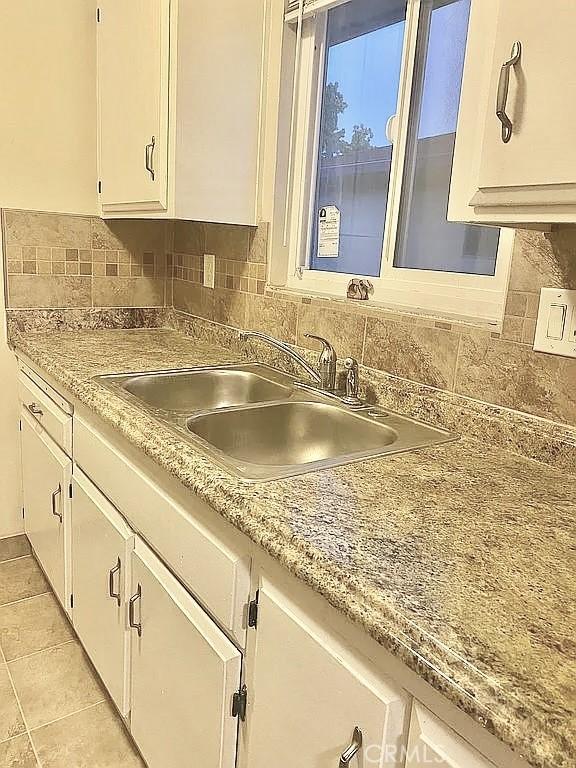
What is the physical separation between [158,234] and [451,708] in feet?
7.29

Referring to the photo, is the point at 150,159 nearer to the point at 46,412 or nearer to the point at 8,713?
the point at 46,412

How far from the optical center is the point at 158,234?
2.48 metres

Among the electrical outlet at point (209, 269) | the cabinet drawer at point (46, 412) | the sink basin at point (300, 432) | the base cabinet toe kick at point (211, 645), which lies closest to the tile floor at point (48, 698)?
the base cabinet toe kick at point (211, 645)

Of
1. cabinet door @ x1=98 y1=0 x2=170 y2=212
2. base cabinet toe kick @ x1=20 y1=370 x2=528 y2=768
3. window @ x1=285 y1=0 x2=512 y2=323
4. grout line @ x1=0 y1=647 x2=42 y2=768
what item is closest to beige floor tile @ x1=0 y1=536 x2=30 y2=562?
grout line @ x1=0 y1=647 x2=42 y2=768

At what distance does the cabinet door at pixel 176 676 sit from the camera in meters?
1.00

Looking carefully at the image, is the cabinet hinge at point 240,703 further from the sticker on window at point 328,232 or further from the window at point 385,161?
the sticker on window at point 328,232

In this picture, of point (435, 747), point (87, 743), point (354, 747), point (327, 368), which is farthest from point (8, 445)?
point (435, 747)

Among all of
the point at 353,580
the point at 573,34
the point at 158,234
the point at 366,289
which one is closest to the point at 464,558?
the point at 353,580

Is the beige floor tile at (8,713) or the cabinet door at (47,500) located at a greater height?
the cabinet door at (47,500)

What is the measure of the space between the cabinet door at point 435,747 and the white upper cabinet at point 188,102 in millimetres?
1585

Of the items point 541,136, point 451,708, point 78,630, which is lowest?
point 78,630

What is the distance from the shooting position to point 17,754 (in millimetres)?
1470

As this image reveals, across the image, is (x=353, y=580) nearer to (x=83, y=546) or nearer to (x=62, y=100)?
(x=83, y=546)

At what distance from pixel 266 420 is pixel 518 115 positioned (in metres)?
0.92
